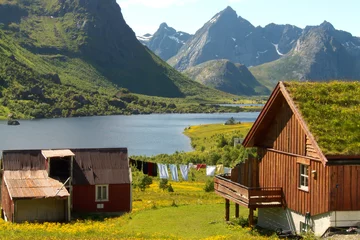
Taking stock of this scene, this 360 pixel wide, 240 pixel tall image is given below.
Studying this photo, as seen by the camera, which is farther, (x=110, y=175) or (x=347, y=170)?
(x=110, y=175)

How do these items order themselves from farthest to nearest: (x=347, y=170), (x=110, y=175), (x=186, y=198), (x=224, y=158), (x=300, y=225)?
(x=224, y=158) → (x=186, y=198) → (x=110, y=175) → (x=300, y=225) → (x=347, y=170)

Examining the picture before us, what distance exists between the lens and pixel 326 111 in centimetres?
3036

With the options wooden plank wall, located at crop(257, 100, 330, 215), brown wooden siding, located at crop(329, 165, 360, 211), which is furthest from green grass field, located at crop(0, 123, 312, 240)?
brown wooden siding, located at crop(329, 165, 360, 211)

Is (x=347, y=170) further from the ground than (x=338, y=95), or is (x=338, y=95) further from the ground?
(x=338, y=95)

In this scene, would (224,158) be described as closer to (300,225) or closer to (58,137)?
(300,225)

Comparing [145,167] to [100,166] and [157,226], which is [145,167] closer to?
[100,166]

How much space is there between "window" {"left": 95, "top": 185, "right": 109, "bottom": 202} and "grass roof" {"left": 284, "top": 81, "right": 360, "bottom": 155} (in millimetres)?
→ 21717

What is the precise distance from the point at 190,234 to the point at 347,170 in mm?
10425

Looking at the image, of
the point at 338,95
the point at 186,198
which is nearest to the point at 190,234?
the point at 338,95

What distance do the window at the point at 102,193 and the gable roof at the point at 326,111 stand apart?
1860 centimetres

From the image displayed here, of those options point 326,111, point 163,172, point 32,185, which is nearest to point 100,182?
point 32,185

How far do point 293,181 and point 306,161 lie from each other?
6.75 feet

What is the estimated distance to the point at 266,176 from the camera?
35406 mm

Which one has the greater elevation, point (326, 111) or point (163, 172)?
point (326, 111)
